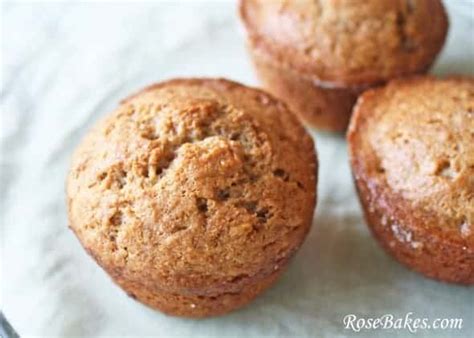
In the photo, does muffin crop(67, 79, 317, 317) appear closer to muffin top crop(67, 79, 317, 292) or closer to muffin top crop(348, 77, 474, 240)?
muffin top crop(67, 79, 317, 292)

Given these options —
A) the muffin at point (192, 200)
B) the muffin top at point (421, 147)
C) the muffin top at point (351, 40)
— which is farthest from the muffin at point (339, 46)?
the muffin at point (192, 200)

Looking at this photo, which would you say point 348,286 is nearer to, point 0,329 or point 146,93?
point 146,93

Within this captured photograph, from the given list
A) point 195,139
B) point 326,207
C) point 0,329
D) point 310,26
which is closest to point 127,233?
point 195,139

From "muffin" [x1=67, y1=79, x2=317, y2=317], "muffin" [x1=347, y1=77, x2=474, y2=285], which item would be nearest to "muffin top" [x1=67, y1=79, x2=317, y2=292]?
"muffin" [x1=67, y1=79, x2=317, y2=317]

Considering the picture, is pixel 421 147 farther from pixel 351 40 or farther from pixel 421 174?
pixel 351 40

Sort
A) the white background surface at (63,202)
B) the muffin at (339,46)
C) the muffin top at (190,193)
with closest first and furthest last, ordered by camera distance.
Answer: the muffin top at (190,193), the white background surface at (63,202), the muffin at (339,46)

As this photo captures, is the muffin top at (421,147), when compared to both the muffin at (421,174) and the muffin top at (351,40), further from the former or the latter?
the muffin top at (351,40)

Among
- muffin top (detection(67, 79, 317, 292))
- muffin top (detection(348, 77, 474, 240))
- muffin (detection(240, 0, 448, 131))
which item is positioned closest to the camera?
muffin top (detection(67, 79, 317, 292))
